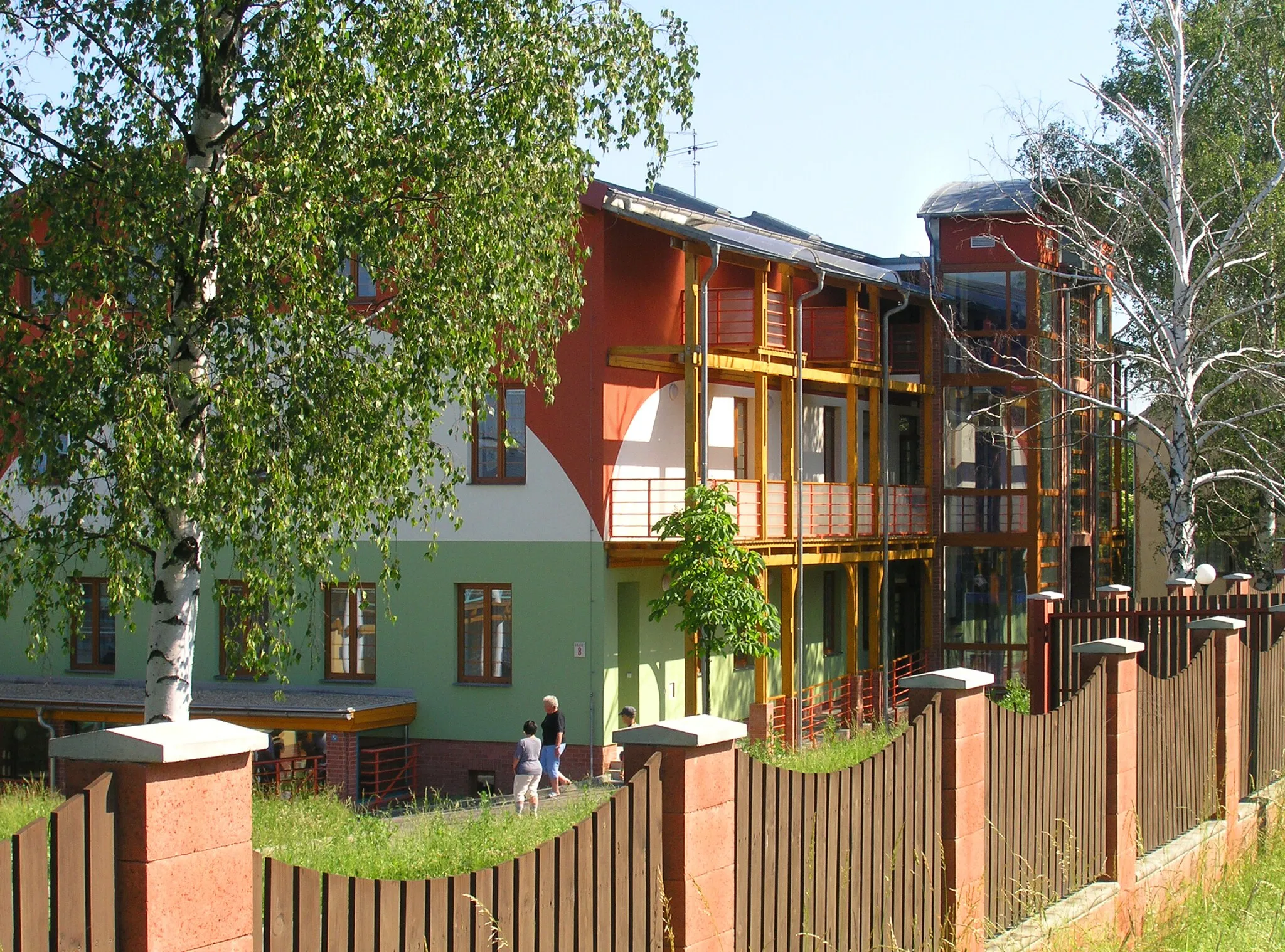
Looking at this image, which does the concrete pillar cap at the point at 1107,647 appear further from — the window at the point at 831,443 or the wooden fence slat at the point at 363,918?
the window at the point at 831,443

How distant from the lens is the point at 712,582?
22.0 metres

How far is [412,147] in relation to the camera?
14703 millimetres

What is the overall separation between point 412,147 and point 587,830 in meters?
10.7

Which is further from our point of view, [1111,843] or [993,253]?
[993,253]

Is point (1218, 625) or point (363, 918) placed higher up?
point (1218, 625)

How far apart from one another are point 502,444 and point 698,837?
19515 millimetres

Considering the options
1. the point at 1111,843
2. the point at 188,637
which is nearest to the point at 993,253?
the point at 188,637

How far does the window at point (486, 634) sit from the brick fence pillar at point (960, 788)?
17.5m

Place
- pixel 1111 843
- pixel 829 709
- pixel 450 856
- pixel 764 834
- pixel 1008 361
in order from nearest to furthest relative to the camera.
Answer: pixel 764 834 < pixel 1111 843 < pixel 450 856 < pixel 829 709 < pixel 1008 361

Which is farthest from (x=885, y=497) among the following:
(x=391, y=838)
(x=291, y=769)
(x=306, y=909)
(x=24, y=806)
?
Answer: (x=306, y=909)

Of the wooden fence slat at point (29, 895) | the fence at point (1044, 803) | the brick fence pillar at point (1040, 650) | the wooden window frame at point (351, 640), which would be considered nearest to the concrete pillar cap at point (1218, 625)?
the brick fence pillar at point (1040, 650)

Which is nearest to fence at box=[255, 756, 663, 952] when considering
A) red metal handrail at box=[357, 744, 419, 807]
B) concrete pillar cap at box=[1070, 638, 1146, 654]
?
concrete pillar cap at box=[1070, 638, 1146, 654]

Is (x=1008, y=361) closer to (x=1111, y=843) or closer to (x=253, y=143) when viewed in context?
(x=253, y=143)

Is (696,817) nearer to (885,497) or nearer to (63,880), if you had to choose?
(63,880)
